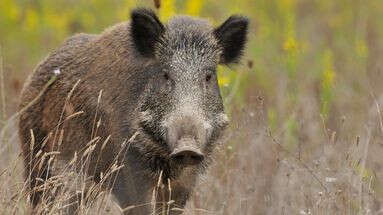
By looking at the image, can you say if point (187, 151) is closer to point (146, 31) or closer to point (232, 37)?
point (146, 31)

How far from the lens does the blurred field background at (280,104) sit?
718cm

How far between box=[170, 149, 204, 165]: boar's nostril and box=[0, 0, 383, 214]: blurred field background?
0.43 m

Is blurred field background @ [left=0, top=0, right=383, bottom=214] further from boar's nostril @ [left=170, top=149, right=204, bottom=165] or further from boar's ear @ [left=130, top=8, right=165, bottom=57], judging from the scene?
boar's ear @ [left=130, top=8, right=165, bottom=57]

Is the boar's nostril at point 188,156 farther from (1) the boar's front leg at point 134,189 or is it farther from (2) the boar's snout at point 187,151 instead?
(1) the boar's front leg at point 134,189

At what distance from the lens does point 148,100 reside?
6.61 m

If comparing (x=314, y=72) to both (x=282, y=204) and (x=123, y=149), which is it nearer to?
(x=282, y=204)

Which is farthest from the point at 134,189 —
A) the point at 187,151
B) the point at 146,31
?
the point at 146,31

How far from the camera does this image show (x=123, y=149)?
6.70 metres

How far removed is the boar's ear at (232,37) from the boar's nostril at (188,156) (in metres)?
1.24

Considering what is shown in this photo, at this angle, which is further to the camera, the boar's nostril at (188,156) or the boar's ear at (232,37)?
the boar's ear at (232,37)

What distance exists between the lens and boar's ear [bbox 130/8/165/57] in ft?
22.4

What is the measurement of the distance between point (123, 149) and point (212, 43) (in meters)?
0.92

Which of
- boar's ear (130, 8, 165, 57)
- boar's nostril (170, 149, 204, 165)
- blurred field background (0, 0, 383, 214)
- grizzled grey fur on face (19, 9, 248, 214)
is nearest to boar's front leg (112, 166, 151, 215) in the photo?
grizzled grey fur on face (19, 9, 248, 214)

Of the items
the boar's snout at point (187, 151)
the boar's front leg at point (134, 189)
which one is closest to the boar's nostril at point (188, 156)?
the boar's snout at point (187, 151)
